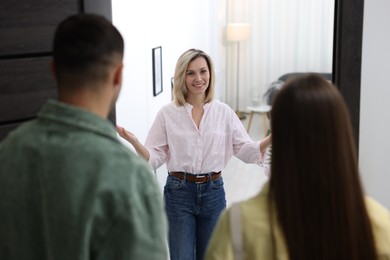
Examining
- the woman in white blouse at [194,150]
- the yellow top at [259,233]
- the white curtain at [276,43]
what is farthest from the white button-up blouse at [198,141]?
the white curtain at [276,43]

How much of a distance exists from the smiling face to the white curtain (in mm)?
5335

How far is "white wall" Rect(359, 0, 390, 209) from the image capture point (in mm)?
2107

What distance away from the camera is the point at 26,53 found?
74.4 inches

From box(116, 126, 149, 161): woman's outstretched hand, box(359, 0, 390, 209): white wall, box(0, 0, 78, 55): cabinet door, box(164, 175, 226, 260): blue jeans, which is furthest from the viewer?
box(164, 175, 226, 260): blue jeans

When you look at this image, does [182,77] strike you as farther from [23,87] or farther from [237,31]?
[237,31]


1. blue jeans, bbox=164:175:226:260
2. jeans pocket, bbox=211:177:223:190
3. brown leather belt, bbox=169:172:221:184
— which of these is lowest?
blue jeans, bbox=164:175:226:260

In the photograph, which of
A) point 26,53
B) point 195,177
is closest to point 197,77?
point 195,177

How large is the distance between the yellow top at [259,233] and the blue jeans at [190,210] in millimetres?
1645

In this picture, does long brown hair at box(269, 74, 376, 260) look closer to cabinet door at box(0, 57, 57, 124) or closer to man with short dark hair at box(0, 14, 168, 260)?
man with short dark hair at box(0, 14, 168, 260)

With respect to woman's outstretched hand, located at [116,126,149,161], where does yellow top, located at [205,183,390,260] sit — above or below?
above

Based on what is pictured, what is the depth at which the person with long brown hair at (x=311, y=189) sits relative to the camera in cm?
109

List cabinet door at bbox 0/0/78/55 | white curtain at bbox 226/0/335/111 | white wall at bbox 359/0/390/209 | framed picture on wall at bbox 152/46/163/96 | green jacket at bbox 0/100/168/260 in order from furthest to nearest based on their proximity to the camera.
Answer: white curtain at bbox 226/0/335/111
framed picture on wall at bbox 152/46/163/96
white wall at bbox 359/0/390/209
cabinet door at bbox 0/0/78/55
green jacket at bbox 0/100/168/260

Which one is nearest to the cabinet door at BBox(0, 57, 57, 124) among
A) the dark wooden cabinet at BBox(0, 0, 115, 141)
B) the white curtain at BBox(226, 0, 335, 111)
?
the dark wooden cabinet at BBox(0, 0, 115, 141)

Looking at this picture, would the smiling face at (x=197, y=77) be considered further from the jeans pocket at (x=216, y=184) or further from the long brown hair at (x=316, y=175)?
the long brown hair at (x=316, y=175)
